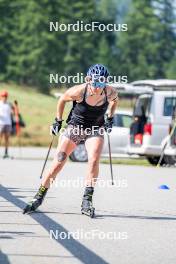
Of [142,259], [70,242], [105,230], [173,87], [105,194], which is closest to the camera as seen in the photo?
[142,259]

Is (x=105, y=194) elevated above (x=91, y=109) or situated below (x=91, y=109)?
below

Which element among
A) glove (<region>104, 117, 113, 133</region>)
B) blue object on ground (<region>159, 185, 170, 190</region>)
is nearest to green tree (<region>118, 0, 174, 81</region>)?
blue object on ground (<region>159, 185, 170, 190</region>)

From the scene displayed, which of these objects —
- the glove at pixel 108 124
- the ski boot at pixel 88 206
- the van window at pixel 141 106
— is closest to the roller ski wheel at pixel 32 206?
the ski boot at pixel 88 206

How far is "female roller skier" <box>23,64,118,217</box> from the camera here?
11078mm

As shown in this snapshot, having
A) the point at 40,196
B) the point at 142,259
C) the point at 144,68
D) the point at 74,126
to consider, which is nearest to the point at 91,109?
the point at 74,126

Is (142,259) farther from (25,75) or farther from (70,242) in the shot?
(25,75)

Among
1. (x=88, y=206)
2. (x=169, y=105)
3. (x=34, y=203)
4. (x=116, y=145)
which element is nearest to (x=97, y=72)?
(x=88, y=206)

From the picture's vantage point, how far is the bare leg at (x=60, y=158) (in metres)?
11.2

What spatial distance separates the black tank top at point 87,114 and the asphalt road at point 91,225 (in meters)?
1.12

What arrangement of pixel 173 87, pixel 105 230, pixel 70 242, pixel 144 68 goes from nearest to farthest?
pixel 70 242
pixel 105 230
pixel 173 87
pixel 144 68

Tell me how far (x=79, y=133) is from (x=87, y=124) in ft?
0.56

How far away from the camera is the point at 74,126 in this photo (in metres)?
11.3

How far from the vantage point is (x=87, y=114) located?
36.9 ft

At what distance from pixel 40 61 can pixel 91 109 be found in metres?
89.5
